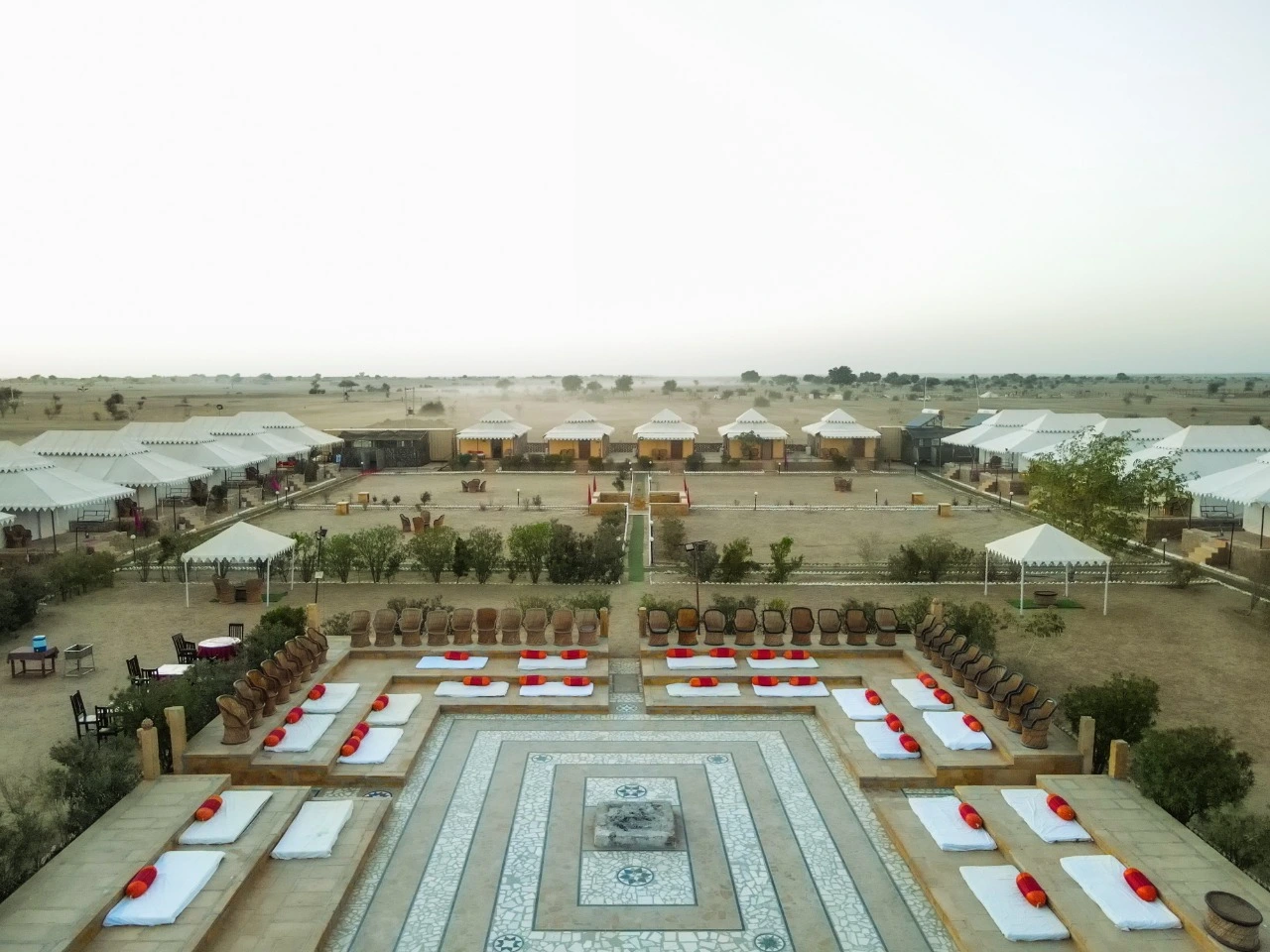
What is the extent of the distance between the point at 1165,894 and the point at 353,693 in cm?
810

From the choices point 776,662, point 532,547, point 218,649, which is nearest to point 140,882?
point 218,649

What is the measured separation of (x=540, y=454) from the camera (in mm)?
37906

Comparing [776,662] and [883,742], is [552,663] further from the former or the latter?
[883,742]

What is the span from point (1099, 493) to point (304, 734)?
1552 cm

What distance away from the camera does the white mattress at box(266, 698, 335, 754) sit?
873 centimetres

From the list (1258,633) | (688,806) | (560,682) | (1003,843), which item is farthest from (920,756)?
(1258,633)

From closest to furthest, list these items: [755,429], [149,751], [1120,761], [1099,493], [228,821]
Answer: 1. [228,821]
2. [149,751]
3. [1120,761]
4. [1099,493]
5. [755,429]

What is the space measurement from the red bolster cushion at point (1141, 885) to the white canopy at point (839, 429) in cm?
2952

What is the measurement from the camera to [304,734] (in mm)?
9039

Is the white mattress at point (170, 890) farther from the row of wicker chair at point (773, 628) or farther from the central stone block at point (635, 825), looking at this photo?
the row of wicker chair at point (773, 628)

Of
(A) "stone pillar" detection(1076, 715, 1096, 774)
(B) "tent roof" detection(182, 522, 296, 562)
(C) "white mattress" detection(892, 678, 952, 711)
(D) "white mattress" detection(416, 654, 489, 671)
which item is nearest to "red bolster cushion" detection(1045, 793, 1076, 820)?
(A) "stone pillar" detection(1076, 715, 1096, 774)

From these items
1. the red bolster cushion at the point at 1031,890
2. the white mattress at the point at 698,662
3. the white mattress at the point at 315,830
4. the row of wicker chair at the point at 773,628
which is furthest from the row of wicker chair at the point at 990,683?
the white mattress at the point at 315,830

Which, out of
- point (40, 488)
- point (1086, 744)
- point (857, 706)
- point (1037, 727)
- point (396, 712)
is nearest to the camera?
point (1086, 744)

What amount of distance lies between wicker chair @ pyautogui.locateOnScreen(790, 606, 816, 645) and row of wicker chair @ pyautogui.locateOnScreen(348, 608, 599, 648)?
8.88ft
